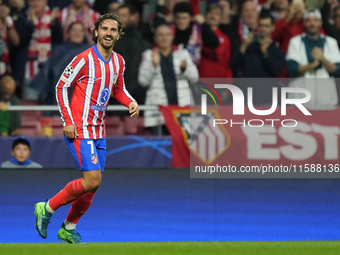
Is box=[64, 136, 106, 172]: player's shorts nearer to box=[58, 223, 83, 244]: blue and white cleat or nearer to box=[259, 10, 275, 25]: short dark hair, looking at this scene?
box=[58, 223, 83, 244]: blue and white cleat

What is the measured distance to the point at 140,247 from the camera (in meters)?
4.86

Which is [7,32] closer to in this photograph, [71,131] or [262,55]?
[262,55]

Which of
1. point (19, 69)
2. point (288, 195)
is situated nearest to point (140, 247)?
point (288, 195)

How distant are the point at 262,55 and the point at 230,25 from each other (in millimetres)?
900

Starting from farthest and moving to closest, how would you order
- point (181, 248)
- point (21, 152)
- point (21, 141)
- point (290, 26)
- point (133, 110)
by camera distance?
point (290, 26) → point (21, 152) → point (21, 141) → point (133, 110) → point (181, 248)

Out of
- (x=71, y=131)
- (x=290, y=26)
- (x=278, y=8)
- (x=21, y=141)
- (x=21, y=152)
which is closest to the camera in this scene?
(x=71, y=131)

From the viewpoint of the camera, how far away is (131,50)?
10.5 meters

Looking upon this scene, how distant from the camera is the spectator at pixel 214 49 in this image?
10.6 m

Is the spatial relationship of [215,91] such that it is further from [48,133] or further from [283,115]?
[48,133]

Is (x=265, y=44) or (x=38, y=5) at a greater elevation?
(x=38, y=5)

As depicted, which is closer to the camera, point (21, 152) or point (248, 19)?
point (21, 152)

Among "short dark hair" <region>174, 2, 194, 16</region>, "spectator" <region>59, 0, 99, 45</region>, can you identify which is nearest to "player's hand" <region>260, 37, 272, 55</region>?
"short dark hair" <region>174, 2, 194, 16</region>

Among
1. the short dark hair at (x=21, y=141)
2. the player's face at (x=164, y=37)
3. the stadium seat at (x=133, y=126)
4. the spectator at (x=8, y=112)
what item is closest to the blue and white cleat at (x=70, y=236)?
the short dark hair at (x=21, y=141)

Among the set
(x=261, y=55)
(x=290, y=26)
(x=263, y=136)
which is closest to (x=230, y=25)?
(x=261, y=55)
